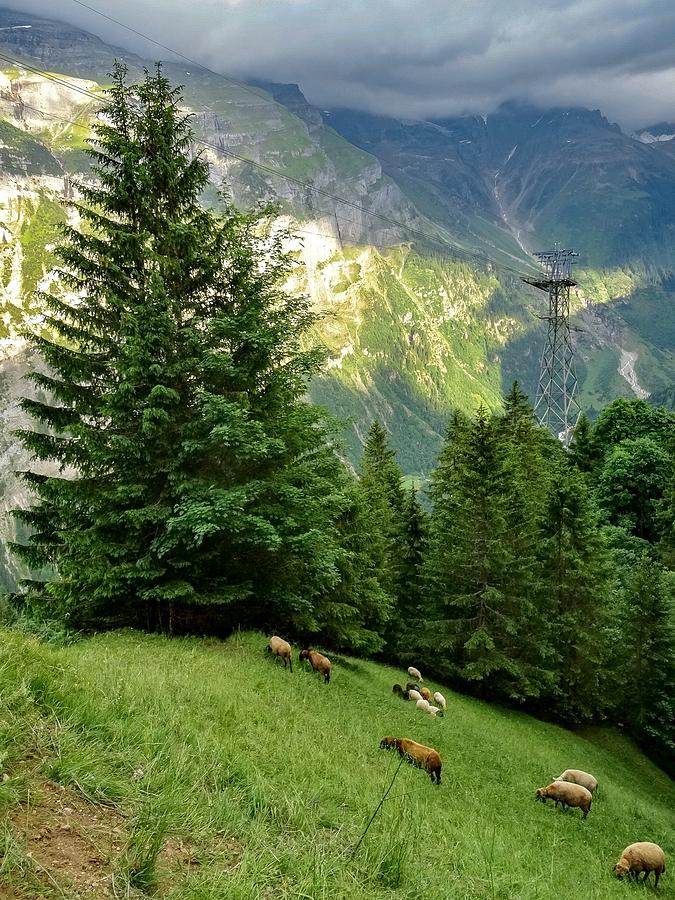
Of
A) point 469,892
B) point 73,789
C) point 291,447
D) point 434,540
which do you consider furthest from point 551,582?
point 73,789

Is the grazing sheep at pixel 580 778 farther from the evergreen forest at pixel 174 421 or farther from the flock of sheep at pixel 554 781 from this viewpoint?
the evergreen forest at pixel 174 421

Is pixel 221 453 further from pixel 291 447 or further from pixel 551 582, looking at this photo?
pixel 551 582

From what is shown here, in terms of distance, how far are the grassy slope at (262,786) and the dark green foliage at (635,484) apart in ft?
106

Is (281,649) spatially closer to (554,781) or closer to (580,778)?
(554,781)

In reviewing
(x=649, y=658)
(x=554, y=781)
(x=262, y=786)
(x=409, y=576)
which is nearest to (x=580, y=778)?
(x=554, y=781)

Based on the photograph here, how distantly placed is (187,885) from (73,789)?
A: 1.22 m

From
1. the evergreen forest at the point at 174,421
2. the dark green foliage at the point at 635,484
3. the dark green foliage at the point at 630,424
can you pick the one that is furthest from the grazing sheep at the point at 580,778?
the dark green foliage at the point at 630,424

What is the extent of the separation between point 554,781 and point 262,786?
1158 centimetres

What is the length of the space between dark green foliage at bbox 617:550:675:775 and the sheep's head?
23.1 metres

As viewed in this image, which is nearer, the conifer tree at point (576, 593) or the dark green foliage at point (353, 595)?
the dark green foliage at point (353, 595)

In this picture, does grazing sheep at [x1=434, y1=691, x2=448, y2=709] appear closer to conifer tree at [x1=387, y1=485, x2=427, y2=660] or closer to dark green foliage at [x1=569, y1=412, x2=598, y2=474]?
conifer tree at [x1=387, y1=485, x2=427, y2=660]

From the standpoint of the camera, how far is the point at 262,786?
5273mm

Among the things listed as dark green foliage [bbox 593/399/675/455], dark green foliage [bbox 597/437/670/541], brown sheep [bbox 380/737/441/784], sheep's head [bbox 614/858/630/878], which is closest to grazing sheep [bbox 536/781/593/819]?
sheep's head [bbox 614/858/630/878]

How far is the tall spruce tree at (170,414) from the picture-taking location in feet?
45.0
